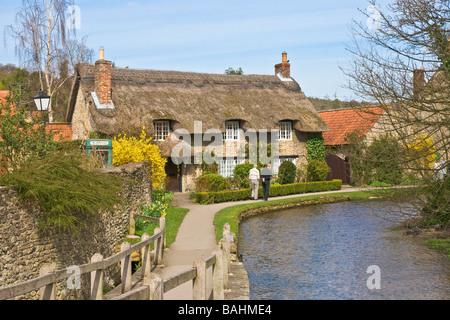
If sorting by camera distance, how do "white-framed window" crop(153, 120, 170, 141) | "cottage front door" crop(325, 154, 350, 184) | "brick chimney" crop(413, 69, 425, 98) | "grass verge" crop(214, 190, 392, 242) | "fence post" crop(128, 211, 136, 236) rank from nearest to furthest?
"brick chimney" crop(413, 69, 425, 98) → "fence post" crop(128, 211, 136, 236) → "grass verge" crop(214, 190, 392, 242) → "white-framed window" crop(153, 120, 170, 141) → "cottage front door" crop(325, 154, 350, 184)

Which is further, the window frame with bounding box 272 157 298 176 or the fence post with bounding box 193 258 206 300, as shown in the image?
the window frame with bounding box 272 157 298 176

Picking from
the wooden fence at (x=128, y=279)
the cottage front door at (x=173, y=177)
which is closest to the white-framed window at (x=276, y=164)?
the cottage front door at (x=173, y=177)

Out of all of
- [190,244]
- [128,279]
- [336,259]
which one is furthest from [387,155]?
[128,279]

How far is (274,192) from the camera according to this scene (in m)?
27.4

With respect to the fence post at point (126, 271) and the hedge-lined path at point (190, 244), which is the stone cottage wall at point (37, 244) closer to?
the fence post at point (126, 271)

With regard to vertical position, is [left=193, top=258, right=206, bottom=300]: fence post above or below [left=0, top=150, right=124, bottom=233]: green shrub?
below

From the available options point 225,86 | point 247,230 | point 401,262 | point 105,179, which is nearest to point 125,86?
point 225,86

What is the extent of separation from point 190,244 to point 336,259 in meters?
3.92

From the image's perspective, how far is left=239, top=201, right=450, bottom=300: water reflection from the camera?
11016 millimetres

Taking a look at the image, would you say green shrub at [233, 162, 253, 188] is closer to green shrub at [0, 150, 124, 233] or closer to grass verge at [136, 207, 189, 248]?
grass verge at [136, 207, 189, 248]

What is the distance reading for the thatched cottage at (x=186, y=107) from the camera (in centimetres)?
2736

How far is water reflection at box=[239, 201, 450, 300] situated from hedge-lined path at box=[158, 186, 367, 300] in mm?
1109

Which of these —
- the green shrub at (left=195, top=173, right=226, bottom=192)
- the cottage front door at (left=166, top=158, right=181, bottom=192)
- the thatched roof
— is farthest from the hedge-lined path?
the thatched roof
